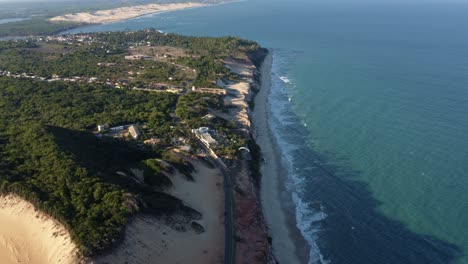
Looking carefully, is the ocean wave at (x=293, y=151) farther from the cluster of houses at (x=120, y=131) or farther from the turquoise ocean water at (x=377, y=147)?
the cluster of houses at (x=120, y=131)

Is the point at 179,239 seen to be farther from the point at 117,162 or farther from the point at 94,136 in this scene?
the point at 94,136

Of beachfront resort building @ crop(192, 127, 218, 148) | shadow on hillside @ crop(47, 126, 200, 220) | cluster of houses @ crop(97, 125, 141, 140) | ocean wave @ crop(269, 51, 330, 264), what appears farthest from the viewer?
cluster of houses @ crop(97, 125, 141, 140)

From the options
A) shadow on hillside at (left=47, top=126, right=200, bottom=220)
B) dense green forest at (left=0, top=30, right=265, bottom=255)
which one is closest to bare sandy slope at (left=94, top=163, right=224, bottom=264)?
dense green forest at (left=0, top=30, right=265, bottom=255)

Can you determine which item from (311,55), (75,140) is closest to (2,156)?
(75,140)

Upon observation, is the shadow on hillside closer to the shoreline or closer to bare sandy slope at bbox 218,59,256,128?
the shoreline

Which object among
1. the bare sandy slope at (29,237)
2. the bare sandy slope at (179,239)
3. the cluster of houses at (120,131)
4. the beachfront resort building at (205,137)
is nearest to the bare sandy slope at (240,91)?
the beachfront resort building at (205,137)

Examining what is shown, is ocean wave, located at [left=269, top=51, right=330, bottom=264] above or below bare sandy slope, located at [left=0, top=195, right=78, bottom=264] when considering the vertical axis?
below

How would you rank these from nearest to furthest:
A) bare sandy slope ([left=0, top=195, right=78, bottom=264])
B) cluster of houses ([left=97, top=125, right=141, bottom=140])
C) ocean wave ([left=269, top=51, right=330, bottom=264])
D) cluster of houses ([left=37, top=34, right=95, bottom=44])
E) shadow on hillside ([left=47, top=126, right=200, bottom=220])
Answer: bare sandy slope ([left=0, top=195, right=78, bottom=264]) → shadow on hillside ([left=47, top=126, right=200, bottom=220]) → ocean wave ([left=269, top=51, right=330, bottom=264]) → cluster of houses ([left=97, top=125, right=141, bottom=140]) → cluster of houses ([left=37, top=34, right=95, bottom=44])
